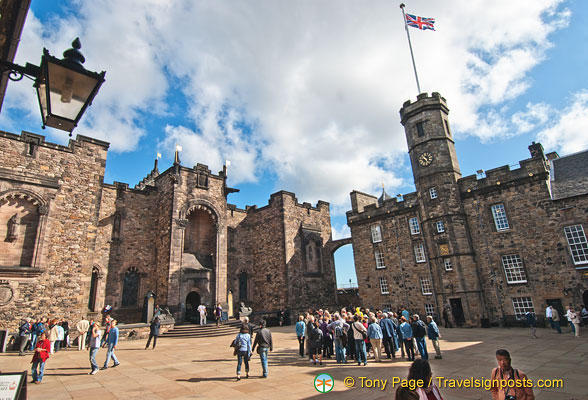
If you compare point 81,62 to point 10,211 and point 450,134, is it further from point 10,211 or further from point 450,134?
point 450,134

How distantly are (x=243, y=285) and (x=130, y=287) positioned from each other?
9.57m

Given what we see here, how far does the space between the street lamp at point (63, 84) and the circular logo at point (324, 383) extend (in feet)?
23.3

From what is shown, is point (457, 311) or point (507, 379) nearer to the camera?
point (507, 379)

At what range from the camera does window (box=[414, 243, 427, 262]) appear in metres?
23.4

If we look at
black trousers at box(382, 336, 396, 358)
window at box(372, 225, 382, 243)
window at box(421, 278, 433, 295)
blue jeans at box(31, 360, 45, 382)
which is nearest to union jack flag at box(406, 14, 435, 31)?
window at box(372, 225, 382, 243)

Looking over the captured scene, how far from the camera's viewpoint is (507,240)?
20.0 meters

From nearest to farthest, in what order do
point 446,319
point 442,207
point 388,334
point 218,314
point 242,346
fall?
point 242,346, point 388,334, point 218,314, point 446,319, point 442,207

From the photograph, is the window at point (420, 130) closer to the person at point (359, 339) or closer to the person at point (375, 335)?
the person at point (375, 335)

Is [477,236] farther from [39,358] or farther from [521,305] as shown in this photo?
[39,358]

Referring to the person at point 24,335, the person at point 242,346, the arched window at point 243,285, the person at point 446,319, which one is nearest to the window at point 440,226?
the person at point 446,319

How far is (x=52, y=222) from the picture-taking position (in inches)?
640

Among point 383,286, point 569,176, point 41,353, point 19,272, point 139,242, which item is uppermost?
point 569,176

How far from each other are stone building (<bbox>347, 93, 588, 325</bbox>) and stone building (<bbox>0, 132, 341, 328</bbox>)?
744 cm

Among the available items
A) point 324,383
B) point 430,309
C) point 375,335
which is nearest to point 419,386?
point 324,383
